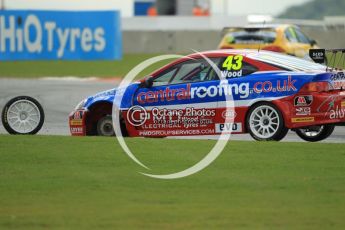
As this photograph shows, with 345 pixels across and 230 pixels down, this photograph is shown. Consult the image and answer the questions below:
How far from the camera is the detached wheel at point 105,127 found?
48.8 feet

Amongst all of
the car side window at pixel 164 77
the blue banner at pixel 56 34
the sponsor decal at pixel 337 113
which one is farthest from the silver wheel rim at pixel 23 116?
the blue banner at pixel 56 34

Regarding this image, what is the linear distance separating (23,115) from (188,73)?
2.45m

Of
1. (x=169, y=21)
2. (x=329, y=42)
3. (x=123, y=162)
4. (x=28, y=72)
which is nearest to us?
(x=123, y=162)

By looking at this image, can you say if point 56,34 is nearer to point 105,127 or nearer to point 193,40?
point 193,40

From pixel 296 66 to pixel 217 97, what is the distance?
43.6 inches

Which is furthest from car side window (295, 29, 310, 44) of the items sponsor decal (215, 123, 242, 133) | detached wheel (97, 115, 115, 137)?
sponsor decal (215, 123, 242, 133)

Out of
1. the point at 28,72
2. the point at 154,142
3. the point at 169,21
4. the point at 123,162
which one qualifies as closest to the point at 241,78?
the point at 154,142

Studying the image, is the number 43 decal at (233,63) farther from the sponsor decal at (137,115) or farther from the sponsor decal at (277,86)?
the sponsor decal at (137,115)

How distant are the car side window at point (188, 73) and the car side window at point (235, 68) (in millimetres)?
116

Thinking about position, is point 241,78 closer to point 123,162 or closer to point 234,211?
point 123,162

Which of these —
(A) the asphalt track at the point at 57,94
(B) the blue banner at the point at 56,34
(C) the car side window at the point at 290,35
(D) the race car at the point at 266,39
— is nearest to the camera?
(A) the asphalt track at the point at 57,94

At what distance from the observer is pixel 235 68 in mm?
14125

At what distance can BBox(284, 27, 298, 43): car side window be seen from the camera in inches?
1147

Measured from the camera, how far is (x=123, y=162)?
1167 centimetres
